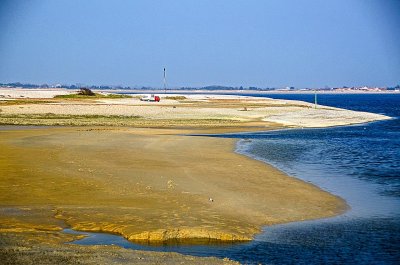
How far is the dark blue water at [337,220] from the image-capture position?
40.0ft

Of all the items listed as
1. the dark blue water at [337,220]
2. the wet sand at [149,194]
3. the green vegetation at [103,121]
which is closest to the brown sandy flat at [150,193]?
the wet sand at [149,194]

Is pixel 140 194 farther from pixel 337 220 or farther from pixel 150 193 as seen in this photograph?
pixel 337 220

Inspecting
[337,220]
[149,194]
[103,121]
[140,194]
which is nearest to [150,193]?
[149,194]

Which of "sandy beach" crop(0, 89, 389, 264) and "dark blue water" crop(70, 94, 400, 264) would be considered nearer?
"dark blue water" crop(70, 94, 400, 264)

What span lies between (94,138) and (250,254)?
1006 inches

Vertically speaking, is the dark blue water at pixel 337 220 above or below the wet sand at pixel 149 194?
below

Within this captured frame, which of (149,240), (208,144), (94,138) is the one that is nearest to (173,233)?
(149,240)

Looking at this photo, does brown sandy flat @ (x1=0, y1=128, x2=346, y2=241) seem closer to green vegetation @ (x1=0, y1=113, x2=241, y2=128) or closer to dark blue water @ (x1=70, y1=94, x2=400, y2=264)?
dark blue water @ (x1=70, y1=94, x2=400, y2=264)

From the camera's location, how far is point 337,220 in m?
15.6

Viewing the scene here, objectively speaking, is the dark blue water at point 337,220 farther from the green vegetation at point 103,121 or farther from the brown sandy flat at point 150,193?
the green vegetation at point 103,121

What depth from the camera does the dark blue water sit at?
12.2 meters

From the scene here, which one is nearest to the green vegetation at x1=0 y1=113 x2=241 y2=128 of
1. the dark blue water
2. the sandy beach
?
the sandy beach

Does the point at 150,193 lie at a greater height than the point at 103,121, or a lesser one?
greater

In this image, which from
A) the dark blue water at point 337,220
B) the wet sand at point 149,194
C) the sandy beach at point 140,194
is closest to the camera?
the dark blue water at point 337,220
